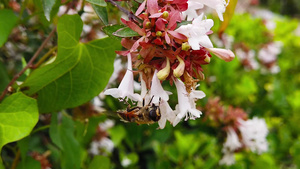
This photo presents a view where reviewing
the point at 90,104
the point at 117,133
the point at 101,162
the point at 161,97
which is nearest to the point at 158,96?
the point at 161,97

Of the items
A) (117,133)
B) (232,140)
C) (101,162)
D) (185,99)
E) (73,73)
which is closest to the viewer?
(185,99)

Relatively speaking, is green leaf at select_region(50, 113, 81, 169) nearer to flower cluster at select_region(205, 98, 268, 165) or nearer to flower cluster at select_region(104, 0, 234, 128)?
flower cluster at select_region(104, 0, 234, 128)

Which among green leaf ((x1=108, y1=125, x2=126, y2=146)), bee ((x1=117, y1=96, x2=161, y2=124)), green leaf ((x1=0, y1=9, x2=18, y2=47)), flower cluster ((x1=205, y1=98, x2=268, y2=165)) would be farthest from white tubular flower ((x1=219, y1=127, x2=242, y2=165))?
green leaf ((x1=0, y1=9, x2=18, y2=47))

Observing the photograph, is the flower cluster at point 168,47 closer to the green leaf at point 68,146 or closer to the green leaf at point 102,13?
the green leaf at point 102,13

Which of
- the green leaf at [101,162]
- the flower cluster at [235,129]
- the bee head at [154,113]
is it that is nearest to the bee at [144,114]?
the bee head at [154,113]

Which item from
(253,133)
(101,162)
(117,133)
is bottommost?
(117,133)

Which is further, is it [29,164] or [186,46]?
[29,164]

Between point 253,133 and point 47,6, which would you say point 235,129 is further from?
point 47,6
